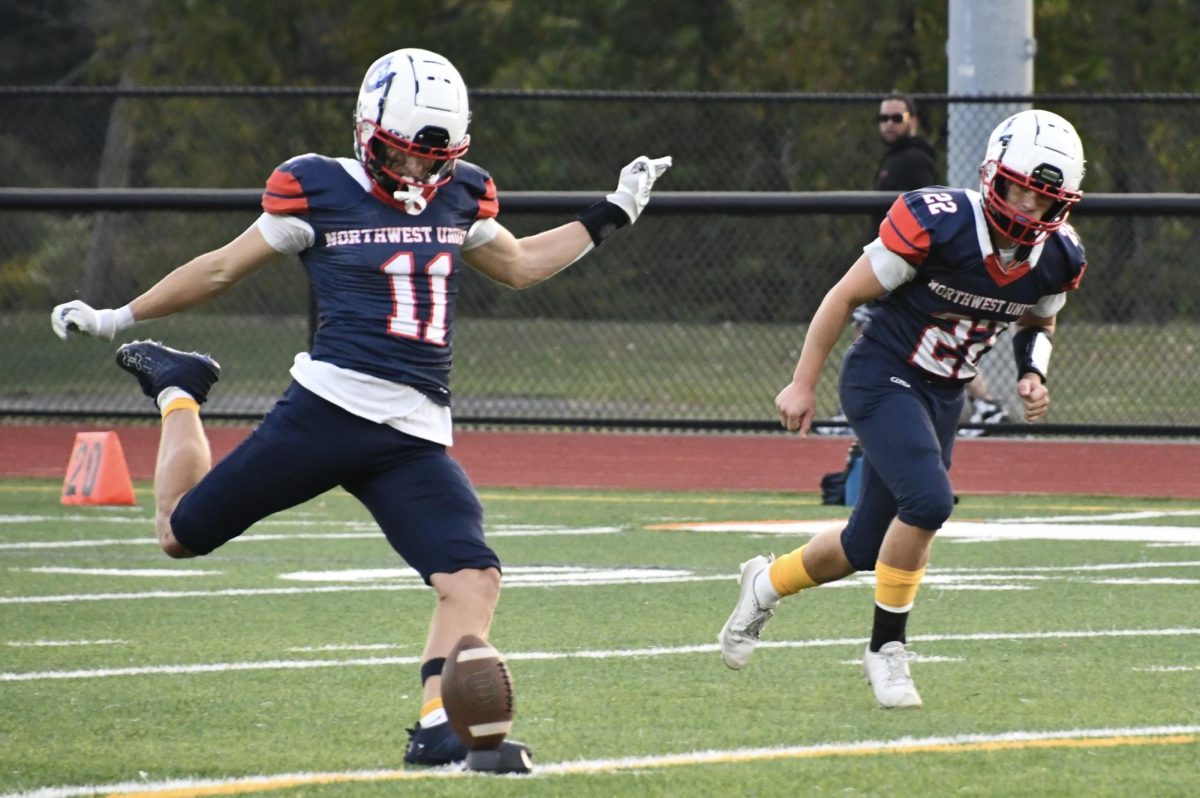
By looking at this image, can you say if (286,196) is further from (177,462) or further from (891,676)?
(891,676)

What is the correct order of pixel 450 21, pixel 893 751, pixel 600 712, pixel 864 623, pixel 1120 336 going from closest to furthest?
pixel 893 751 → pixel 600 712 → pixel 864 623 → pixel 1120 336 → pixel 450 21

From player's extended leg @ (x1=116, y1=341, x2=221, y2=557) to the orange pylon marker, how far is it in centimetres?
567

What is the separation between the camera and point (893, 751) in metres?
5.46

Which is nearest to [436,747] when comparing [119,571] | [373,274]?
[373,274]

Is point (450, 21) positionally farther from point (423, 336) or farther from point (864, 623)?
point (423, 336)

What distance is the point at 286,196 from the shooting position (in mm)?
5617

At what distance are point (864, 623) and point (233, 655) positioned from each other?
2.21 metres

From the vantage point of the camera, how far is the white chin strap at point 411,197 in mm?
5602

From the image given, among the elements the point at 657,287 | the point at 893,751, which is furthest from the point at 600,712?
the point at 657,287

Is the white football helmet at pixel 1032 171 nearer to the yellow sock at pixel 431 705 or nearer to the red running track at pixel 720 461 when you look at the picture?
the yellow sock at pixel 431 705

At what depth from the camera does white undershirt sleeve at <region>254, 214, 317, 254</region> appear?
564 centimetres

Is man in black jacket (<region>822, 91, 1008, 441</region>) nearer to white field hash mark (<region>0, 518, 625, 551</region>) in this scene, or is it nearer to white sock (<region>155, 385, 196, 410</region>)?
white field hash mark (<region>0, 518, 625, 551</region>)

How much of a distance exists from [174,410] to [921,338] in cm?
213

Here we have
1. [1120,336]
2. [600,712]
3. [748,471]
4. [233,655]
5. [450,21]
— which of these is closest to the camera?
[600,712]
